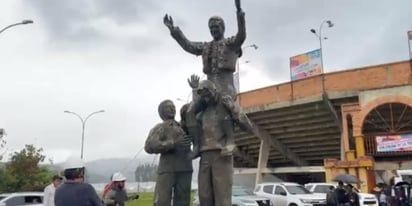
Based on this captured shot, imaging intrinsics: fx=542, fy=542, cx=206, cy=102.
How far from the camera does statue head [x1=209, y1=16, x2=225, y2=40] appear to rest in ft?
20.3

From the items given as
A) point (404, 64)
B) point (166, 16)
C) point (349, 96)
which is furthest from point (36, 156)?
point (166, 16)

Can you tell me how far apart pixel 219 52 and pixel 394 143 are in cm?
2347

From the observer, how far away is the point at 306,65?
103 ft

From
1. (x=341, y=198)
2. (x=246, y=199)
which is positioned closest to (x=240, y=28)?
(x=341, y=198)

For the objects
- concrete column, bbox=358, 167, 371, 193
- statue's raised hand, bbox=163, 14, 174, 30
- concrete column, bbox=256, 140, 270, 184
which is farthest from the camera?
concrete column, bbox=256, 140, 270, 184

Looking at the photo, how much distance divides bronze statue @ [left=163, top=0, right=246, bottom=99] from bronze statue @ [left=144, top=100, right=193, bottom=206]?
70cm

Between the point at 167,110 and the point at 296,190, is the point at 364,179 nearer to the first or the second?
the point at 296,190

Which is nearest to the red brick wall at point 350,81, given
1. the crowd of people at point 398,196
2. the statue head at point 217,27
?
the crowd of people at point 398,196

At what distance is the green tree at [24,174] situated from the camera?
34781 millimetres

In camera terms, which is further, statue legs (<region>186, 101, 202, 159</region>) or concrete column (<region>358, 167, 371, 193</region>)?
concrete column (<region>358, 167, 371, 193</region>)

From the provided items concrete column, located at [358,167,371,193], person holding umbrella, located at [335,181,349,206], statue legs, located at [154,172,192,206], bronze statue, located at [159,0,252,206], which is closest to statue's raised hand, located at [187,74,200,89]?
bronze statue, located at [159,0,252,206]

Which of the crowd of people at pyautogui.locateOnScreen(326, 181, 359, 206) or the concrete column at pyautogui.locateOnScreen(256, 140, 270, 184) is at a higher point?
the concrete column at pyautogui.locateOnScreen(256, 140, 270, 184)

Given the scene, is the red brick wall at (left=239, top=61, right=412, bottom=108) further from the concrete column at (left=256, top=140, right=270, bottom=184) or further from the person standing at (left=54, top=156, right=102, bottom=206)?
the person standing at (left=54, top=156, right=102, bottom=206)

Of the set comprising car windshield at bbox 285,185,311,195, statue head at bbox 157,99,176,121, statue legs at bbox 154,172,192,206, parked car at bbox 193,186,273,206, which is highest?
statue head at bbox 157,99,176,121
